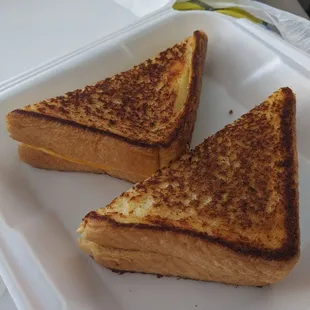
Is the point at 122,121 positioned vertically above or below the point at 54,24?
below

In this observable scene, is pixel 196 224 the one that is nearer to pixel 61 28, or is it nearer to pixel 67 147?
pixel 67 147

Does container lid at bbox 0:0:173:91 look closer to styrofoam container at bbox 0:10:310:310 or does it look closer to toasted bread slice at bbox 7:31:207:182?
styrofoam container at bbox 0:10:310:310

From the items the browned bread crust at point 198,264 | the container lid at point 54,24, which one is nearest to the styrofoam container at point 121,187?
the browned bread crust at point 198,264

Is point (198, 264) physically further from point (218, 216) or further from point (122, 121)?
point (122, 121)

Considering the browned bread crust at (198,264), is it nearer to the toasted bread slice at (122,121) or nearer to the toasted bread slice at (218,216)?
the toasted bread slice at (218,216)

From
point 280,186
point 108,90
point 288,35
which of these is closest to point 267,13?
point 288,35

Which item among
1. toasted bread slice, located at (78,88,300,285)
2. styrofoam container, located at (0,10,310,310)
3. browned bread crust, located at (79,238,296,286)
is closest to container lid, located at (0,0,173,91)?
styrofoam container, located at (0,10,310,310)

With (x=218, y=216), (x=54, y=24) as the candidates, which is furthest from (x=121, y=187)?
(x=54, y=24)

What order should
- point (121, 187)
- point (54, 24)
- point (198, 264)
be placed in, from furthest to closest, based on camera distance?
point (54, 24)
point (121, 187)
point (198, 264)
